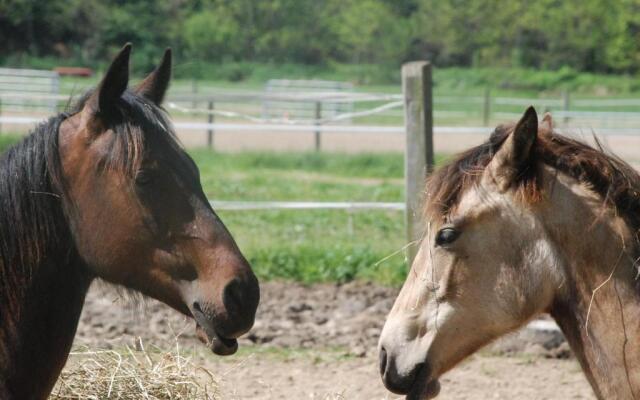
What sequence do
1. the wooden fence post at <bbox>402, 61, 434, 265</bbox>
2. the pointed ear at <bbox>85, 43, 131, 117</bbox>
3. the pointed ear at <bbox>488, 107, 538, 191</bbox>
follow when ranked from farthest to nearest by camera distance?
the wooden fence post at <bbox>402, 61, 434, 265</bbox> → the pointed ear at <bbox>85, 43, 131, 117</bbox> → the pointed ear at <bbox>488, 107, 538, 191</bbox>

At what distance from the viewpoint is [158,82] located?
3480 mm

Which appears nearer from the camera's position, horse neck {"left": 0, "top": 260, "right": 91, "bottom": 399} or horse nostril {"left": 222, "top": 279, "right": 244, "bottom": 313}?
horse nostril {"left": 222, "top": 279, "right": 244, "bottom": 313}

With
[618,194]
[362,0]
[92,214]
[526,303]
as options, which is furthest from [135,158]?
[362,0]

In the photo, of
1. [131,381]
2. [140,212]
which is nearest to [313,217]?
[131,381]

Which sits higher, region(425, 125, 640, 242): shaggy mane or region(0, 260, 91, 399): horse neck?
region(425, 125, 640, 242): shaggy mane

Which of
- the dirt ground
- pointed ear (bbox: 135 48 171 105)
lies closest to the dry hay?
the dirt ground

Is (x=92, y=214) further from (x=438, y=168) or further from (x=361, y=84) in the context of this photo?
(x=361, y=84)

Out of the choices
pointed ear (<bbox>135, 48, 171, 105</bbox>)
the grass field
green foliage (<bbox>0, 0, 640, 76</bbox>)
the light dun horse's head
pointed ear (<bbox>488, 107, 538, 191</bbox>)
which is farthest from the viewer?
green foliage (<bbox>0, 0, 640, 76</bbox>)

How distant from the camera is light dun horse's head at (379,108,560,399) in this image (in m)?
2.88

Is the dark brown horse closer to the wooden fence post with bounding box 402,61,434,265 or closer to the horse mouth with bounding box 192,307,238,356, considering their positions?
the horse mouth with bounding box 192,307,238,356

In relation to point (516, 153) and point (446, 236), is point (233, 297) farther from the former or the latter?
point (516, 153)

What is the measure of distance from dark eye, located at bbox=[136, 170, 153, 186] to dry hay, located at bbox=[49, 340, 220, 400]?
129 cm

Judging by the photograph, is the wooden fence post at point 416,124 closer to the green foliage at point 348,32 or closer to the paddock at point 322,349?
the paddock at point 322,349

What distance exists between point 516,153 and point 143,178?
1218 mm
